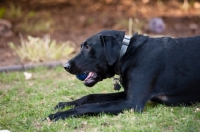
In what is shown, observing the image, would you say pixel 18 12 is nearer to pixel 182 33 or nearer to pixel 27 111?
pixel 182 33

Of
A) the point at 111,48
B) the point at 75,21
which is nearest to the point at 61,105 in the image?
the point at 111,48

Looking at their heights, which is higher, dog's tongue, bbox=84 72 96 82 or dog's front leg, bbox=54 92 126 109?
dog's tongue, bbox=84 72 96 82

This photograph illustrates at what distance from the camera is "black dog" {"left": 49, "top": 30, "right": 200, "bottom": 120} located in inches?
171

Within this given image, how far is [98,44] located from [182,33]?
565 cm

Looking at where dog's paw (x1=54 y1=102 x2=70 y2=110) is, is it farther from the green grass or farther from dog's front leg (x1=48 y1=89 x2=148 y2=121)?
dog's front leg (x1=48 y1=89 x2=148 y2=121)

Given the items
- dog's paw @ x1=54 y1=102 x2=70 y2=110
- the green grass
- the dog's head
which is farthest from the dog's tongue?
the green grass

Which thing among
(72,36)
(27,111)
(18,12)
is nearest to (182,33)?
(72,36)

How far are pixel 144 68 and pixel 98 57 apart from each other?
1.93 feet

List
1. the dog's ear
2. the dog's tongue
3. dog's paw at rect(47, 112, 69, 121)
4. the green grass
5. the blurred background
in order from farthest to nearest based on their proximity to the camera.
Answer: the blurred background → the dog's tongue → the dog's ear → dog's paw at rect(47, 112, 69, 121) → the green grass

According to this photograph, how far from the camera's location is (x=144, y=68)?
4.43m

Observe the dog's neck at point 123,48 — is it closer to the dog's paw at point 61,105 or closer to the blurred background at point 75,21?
the dog's paw at point 61,105

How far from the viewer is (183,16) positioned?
36.5 feet

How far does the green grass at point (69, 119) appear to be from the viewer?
3.88m

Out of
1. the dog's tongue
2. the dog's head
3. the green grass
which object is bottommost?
the green grass
